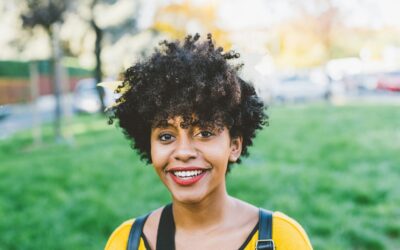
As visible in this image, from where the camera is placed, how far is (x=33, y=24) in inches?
422

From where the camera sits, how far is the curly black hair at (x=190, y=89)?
1696 mm

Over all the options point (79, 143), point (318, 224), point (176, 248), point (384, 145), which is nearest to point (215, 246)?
point (176, 248)

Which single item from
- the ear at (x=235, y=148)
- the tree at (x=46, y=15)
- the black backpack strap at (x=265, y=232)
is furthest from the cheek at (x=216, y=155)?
the tree at (x=46, y=15)

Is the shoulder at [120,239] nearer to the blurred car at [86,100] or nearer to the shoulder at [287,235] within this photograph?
the shoulder at [287,235]

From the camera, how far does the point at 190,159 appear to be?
1.68 meters

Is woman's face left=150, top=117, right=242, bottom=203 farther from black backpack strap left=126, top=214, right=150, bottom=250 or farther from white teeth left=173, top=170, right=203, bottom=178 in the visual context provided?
black backpack strap left=126, top=214, right=150, bottom=250

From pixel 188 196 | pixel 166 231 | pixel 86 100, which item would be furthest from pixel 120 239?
pixel 86 100

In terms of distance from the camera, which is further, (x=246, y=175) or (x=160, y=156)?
(x=246, y=175)

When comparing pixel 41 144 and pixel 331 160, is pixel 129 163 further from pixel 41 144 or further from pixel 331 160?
pixel 41 144

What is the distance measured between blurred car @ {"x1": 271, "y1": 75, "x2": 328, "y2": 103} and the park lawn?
14.7 metres

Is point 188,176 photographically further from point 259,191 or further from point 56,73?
point 56,73

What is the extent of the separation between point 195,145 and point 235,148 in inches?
9.5

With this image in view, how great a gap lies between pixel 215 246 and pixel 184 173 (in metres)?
0.29

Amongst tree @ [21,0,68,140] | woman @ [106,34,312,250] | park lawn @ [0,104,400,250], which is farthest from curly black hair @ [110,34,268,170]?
tree @ [21,0,68,140]
